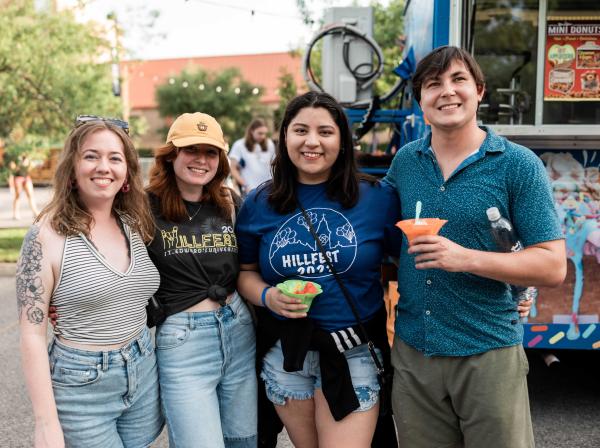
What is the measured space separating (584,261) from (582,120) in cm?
106

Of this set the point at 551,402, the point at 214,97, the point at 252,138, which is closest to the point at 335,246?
the point at 551,402

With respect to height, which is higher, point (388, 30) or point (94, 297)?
point (388, 30)

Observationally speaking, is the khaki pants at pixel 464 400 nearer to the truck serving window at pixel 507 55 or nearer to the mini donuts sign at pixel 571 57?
the mini donuts sign at pixel 571 57

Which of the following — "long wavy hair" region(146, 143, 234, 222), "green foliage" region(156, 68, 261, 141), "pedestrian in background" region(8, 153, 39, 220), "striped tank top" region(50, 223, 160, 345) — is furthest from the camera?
"green foliage" region(156, 68, 261, 141)

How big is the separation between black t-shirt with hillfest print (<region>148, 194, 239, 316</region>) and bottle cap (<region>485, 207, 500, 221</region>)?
3.67 ft

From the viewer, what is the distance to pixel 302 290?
2.25 meters

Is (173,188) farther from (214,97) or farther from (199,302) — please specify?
(214,97)

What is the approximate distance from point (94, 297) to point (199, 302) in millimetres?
470

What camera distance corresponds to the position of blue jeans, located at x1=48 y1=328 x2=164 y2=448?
2174 millimetres

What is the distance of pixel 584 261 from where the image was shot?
3.58 metres

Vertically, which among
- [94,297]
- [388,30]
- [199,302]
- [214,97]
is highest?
[388,30]

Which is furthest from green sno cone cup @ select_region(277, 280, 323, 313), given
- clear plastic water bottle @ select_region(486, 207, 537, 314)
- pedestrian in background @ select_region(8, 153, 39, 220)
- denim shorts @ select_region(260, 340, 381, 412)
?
pedestrian in background @ select_region(8, 153, 39, 220)

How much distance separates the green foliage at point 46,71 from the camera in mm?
9992

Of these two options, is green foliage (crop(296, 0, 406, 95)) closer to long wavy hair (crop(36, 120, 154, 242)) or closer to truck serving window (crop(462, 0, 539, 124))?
truck serving window (crop(462, 0, 539, 124))
